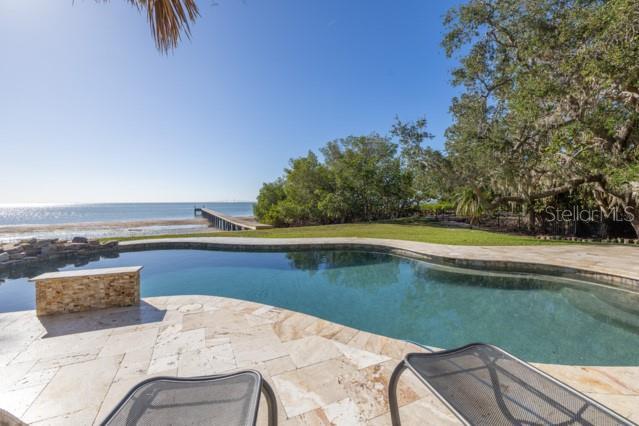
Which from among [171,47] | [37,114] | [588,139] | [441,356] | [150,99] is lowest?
[441,356]

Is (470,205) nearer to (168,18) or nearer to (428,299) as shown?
(428,299)

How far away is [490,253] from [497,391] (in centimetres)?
729

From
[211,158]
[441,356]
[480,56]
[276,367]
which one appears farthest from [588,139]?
[211,158]

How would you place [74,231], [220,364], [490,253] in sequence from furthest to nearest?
1. [74,231]
2. [490,253]
3. [220,364]

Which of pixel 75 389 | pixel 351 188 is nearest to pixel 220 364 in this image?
pixel 75 389

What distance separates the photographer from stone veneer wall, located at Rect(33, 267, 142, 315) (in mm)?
3674

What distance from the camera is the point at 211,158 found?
22.5 m

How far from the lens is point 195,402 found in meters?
1.34

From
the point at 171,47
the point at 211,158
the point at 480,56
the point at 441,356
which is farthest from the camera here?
the point at 211,158

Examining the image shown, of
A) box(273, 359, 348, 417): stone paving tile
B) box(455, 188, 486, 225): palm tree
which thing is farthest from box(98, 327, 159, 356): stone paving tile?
box(455, 188, 486, 225): palm tree

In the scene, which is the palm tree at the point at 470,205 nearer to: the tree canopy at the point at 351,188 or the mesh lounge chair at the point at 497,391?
the tree canopy at the point at 351,188

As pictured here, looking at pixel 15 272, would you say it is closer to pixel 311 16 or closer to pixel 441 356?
pixel 441 356

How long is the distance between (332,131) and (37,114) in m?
18.4

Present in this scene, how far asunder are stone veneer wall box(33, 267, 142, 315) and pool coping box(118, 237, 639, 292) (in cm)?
516
